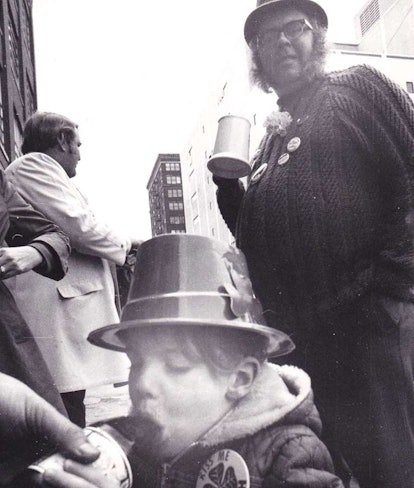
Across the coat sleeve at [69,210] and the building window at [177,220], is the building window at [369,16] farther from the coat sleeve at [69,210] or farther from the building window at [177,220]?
the coat sleeve at [69,210]

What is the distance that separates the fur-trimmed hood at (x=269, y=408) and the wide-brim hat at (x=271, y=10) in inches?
23.4

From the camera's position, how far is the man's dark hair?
1062 millimetres

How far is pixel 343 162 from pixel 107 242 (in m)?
0.43

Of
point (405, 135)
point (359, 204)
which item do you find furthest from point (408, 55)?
point (359, 204)

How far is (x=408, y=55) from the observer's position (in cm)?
149

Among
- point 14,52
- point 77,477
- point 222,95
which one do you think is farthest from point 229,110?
point 77,477

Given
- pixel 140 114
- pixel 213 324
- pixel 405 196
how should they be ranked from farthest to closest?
1. pixel 140 114
2. pixel 405 196
3. pixel 213 324

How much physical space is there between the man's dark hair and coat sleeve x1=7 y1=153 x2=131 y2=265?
30 mm

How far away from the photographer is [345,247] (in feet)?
3.31

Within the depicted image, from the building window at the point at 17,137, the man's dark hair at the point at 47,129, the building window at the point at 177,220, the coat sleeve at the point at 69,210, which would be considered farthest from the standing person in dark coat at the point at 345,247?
the building window at the point at 17,137

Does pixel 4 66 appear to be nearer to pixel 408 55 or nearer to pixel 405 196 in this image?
pixel 405 196

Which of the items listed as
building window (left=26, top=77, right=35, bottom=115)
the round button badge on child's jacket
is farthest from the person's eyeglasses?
the round button badge on child's jacket

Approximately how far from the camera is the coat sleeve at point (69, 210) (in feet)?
3.40

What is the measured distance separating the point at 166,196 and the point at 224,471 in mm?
528
